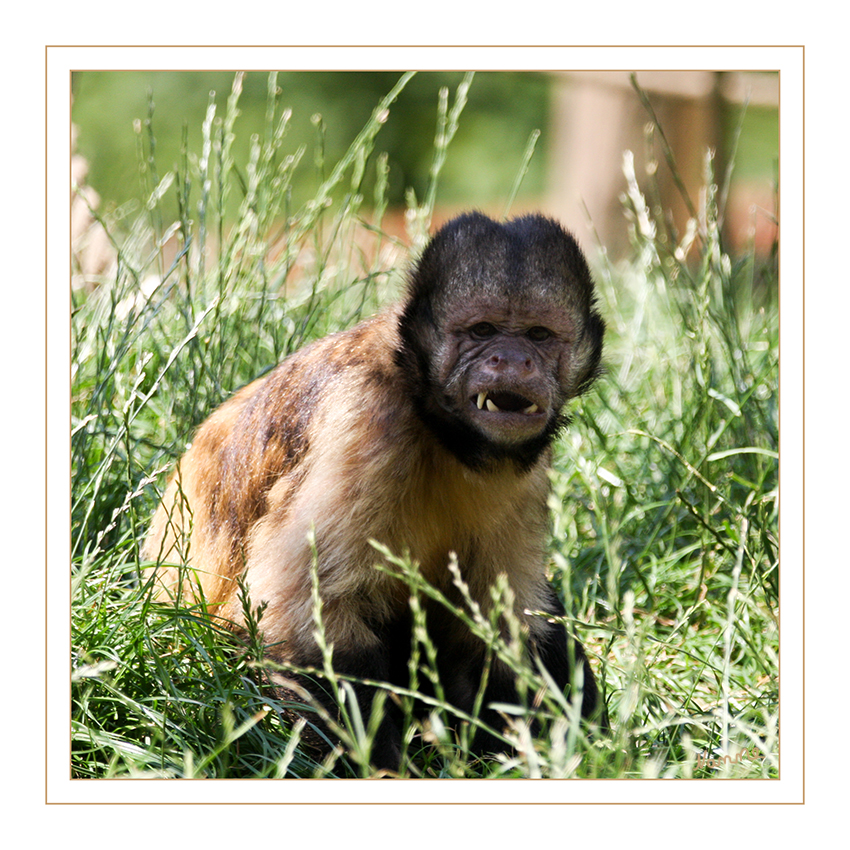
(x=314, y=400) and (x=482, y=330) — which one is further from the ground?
(x=482, y=330)

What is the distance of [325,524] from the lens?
3520 mm

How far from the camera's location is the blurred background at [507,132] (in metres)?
10.6

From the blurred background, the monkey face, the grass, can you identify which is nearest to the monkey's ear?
the monkey face

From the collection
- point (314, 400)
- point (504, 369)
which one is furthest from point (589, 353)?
point (314, 400)

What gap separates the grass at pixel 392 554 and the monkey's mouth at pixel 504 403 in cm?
32

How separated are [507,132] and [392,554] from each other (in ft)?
56.2

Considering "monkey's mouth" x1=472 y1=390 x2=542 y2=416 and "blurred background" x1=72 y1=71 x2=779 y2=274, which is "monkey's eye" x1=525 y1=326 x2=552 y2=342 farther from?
"blurred background" x1=72 y1=71 x2=779 y2=274

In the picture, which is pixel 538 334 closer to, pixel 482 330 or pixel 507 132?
pixel 482 330

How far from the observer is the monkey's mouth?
3432 millimetres

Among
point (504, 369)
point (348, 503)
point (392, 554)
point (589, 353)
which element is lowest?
point (392, 554)

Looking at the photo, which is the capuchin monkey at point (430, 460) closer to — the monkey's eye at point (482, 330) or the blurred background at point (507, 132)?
the monkey's eye at point (482, 330)

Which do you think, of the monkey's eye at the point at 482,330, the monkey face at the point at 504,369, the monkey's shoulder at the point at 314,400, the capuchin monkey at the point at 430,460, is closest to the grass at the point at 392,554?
the capuchin monkey at the point at 430,460

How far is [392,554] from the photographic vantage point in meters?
3.21
